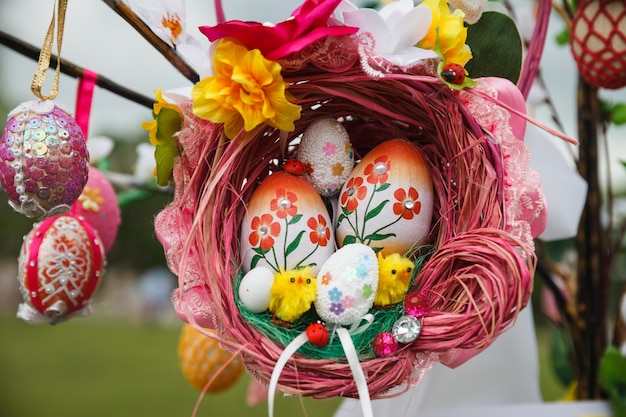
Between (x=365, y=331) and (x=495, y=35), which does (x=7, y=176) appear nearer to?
(x=365, y=331)

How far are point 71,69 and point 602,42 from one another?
2.40 feet

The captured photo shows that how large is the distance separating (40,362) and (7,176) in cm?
565

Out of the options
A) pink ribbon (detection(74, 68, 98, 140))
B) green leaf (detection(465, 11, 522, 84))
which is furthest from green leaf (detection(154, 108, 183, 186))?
green leaf (detection(465, 11, 522, 84))

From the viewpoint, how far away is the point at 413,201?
Answer: 2.50 ft

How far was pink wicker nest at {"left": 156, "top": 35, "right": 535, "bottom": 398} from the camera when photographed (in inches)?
24.7

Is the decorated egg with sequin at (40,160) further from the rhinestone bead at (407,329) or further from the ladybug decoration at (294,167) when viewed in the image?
the rhinestone bead at (407,329)

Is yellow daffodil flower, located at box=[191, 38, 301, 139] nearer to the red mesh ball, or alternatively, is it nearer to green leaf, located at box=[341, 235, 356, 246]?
green leaf, located at box=[341, 235, 356, 246]

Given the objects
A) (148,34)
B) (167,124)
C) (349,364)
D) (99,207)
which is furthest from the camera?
(99,207)

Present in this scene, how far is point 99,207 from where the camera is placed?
38.9 inches

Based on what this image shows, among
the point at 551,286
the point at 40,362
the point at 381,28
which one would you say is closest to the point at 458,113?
the point at 381,28

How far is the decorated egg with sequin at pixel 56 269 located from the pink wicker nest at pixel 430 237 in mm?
218

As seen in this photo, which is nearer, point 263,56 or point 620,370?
point 263,56

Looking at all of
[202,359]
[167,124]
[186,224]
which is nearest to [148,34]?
[167,124]

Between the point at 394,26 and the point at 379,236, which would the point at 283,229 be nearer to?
the point at 379,236
